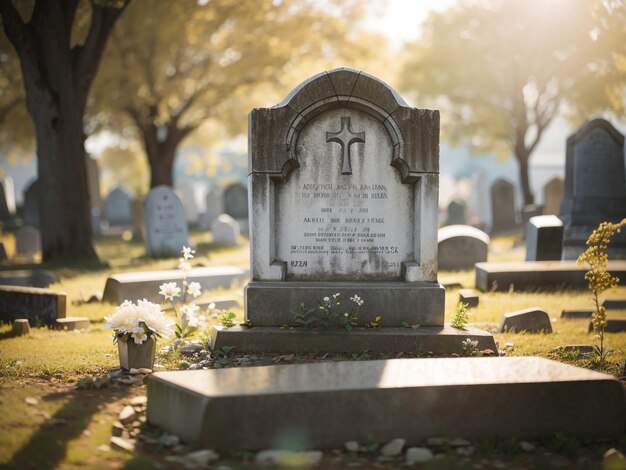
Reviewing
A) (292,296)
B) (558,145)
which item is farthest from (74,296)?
(558,145)

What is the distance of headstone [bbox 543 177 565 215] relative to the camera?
19328 mm

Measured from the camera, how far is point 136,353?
17.0ft

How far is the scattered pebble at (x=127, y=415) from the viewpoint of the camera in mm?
4078

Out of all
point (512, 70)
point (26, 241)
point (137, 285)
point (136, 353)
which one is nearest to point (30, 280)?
point (137, 285)

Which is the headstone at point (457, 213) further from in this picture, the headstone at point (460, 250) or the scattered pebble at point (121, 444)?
the scattered pebble at point (121, 444)

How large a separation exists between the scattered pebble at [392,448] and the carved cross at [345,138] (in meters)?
3.09

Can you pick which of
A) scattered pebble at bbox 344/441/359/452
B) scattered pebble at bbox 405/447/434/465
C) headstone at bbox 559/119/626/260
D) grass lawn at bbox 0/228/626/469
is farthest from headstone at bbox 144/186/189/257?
scattered pebble at bbox 405/447/434/465

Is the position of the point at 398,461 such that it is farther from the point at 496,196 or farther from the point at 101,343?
the point at 496,196

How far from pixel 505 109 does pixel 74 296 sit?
21648 mm

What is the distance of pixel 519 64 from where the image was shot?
2483 centimetres

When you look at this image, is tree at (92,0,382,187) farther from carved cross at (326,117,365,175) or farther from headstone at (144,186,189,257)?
carved cross at (326,117,365,175)

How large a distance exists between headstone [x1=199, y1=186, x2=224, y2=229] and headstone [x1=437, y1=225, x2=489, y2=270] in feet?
52.0

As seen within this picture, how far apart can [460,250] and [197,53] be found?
42.7 feet

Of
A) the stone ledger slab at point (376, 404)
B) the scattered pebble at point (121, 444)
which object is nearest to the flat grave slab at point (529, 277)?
the stone ledger slab at point (376, 404)
